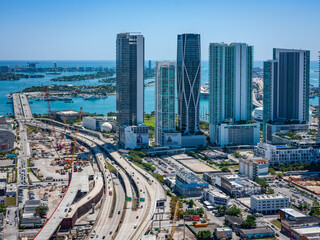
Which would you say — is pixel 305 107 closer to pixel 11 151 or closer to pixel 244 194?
pixel 244 194

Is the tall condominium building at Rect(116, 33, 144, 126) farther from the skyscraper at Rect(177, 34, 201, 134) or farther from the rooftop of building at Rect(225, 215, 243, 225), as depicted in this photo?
the rooftop of building at Rect(225, 215, 243, 225)

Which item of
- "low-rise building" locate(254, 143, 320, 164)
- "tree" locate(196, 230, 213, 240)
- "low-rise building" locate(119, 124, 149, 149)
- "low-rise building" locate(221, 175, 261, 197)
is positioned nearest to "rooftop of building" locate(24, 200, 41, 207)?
"tree" locate(196, 230, 213, 240)

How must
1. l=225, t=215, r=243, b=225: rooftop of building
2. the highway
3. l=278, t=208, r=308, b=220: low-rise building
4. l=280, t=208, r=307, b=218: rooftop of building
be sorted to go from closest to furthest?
1. the highway
2. l=225, t=215, r=243, b=225: rooftop of building
3. l=278, t=208, r=308, b=220: low-rise building
4. l=280, t=208, r=307, b=218: rooftop of building

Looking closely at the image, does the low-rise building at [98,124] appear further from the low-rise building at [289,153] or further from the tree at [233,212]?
the tree at [233,212]

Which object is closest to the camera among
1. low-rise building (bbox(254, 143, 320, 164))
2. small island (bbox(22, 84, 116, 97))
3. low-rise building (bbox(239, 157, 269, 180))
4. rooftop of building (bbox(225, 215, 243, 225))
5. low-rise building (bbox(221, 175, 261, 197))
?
rooftop of building (bbox(225, 215, 243, 225))

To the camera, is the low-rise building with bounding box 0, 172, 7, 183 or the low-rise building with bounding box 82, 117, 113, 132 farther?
the low-rise building with bounding box 82, 117, 113, 132

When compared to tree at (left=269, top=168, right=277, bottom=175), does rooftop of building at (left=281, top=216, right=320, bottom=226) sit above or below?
below

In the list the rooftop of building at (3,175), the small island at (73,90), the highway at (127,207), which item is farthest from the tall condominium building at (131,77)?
the small island at (73,90)

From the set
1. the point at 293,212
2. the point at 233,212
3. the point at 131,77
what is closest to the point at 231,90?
the point at 131,77
